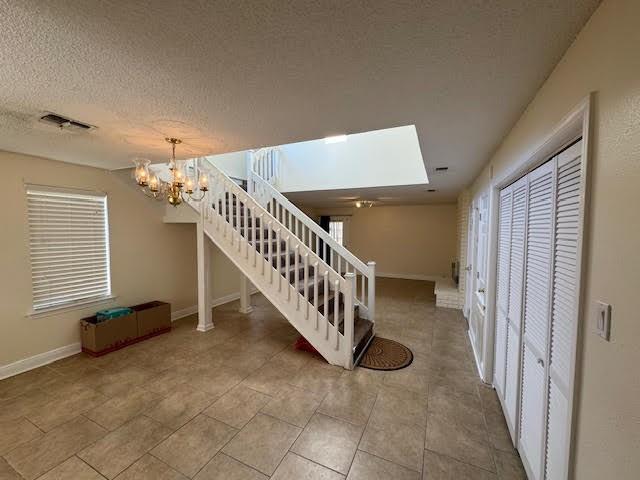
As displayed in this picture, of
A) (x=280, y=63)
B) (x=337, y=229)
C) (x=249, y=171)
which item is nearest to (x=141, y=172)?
(x=280, y=63)

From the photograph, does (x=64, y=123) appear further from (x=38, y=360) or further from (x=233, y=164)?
(x=233, y=164)

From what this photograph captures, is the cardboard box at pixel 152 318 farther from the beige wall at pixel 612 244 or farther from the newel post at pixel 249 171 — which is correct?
the beige wall at pixel 612 244

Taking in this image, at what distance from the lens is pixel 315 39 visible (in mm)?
1034

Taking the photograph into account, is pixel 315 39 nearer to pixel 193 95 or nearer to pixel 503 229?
pixel 193 95

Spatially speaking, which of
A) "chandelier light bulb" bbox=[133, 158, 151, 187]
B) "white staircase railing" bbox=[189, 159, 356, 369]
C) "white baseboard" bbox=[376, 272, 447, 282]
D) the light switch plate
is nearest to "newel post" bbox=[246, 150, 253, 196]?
"white staircase railing" bbox=[189, 159, 356, 369]

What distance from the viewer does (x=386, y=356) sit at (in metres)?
3.06

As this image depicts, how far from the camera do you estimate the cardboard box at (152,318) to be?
11.3ft

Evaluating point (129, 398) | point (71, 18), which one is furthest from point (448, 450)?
point (71, 18)

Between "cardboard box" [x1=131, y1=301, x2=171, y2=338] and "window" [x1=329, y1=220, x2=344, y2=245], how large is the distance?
5.57 metres

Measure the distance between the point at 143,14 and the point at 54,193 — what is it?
3138 mm

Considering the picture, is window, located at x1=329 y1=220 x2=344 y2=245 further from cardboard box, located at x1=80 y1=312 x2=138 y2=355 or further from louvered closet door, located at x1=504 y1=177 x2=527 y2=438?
louvered closet door, located at x1=504 y1=177 x2=527 y2=438

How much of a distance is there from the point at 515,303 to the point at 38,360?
472 centimetres

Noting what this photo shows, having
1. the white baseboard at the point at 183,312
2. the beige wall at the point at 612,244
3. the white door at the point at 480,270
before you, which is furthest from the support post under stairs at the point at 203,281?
the beige wall at the point at 612,244

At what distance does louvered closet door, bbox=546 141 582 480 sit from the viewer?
109 cm
